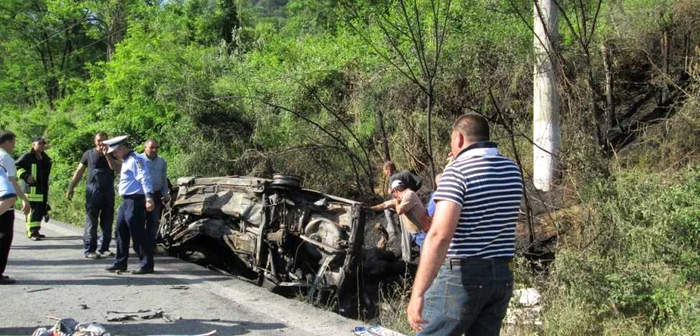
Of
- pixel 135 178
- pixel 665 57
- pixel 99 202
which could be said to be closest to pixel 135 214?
pixel 135 178

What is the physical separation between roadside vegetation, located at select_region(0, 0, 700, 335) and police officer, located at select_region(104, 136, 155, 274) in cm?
324

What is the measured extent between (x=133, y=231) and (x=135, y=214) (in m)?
0.21

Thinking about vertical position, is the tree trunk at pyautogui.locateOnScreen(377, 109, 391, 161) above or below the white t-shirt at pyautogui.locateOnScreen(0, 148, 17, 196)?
above

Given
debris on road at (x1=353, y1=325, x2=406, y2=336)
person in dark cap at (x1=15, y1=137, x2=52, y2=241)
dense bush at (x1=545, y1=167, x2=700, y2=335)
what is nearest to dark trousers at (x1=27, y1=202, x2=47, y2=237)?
person in dark cap at (x1=15, y1=137, x2=52, y2=241)

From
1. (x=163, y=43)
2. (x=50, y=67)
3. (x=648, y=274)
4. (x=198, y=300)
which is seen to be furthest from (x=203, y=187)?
(x=50, y=67)

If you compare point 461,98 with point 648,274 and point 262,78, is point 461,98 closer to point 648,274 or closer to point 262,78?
point 262,78

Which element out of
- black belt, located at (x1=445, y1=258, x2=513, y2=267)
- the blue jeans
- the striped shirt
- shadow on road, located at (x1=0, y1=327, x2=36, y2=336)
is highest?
the striped shirt

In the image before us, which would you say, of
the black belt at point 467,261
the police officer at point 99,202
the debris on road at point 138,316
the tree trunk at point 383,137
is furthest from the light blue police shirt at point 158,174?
the black belt at point 467,261

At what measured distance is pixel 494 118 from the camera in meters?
10.1

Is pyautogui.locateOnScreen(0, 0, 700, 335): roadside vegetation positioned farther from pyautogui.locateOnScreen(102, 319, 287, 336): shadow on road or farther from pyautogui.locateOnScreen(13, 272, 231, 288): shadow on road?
pyautogui.locateOnScreen(13, 272, 231, 288): shadow on road

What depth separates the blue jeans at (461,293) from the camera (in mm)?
3381

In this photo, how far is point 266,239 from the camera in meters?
7.86

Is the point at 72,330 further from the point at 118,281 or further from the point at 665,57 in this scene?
the point at 665,57

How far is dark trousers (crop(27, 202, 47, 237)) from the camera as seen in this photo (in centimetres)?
1086
